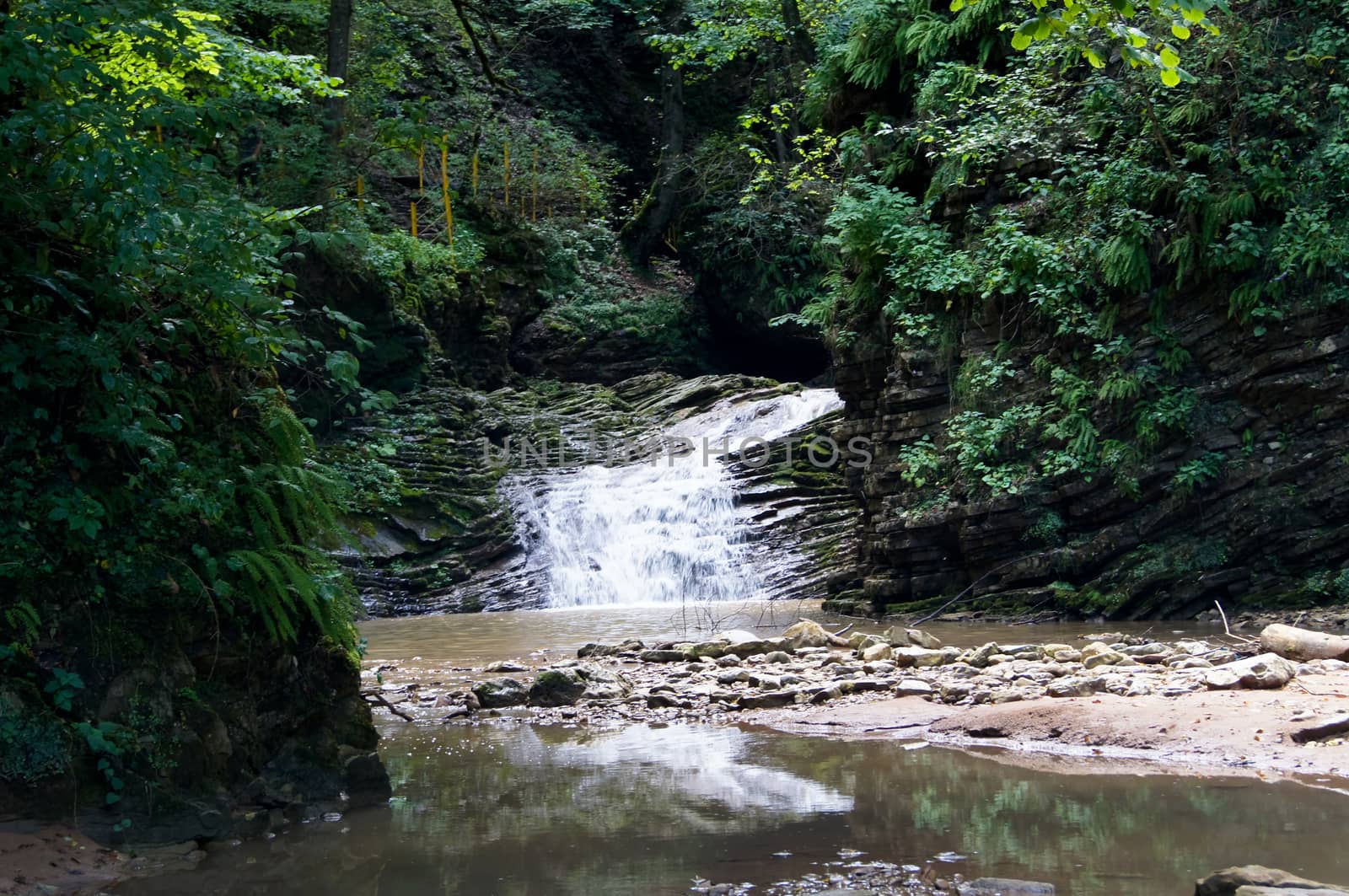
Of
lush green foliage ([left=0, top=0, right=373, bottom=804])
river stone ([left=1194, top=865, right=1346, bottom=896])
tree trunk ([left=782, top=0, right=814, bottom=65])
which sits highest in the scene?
tree trunk ([left=782, top=0, right=814, bottom=65])

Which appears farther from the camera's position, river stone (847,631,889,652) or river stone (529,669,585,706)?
river stone (847,631,889,652)

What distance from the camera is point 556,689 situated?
7891 mm

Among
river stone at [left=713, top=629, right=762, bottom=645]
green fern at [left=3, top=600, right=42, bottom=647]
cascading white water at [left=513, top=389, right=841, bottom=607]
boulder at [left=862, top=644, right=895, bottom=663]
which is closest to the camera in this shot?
green fern at [left=3, top=600, right=42, bottom=647]

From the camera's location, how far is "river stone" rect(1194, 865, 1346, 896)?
3.36 m

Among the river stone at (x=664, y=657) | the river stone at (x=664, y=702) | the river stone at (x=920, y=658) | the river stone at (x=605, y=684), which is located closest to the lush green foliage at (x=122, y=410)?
the river stone at (x=664, y=702)

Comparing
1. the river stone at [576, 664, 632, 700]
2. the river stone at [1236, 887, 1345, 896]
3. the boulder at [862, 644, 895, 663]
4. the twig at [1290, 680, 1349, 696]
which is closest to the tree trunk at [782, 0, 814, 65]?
the boulder at [862, 644, 895, 663]

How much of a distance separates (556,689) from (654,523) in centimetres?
990

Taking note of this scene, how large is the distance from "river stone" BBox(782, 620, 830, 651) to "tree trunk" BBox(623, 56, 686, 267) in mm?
20668

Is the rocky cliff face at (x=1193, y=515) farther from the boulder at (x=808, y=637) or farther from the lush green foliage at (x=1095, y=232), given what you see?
the boulder at (x=808, y=637)

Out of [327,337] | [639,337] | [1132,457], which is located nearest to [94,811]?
[1132,457]

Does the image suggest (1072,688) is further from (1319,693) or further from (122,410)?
(122,410)

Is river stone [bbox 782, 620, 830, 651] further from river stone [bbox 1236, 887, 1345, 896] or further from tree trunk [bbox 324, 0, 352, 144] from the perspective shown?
tree trunk [bbox 324, 0, 352, 144]

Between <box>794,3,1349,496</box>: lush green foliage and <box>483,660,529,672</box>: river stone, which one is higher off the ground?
<box>794,3,1349,496</box>: lush green foliage

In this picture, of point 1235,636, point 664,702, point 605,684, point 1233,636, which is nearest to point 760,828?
point 664,702
